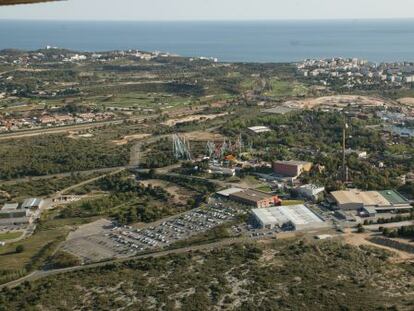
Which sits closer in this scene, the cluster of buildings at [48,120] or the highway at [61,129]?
the highway at [61,129]

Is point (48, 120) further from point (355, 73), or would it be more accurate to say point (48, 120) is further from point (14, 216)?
point (355, 73)

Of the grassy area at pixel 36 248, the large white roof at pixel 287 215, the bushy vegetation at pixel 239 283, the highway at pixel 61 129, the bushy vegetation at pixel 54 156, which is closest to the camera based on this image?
the bushy vegetation at pixel 239 283

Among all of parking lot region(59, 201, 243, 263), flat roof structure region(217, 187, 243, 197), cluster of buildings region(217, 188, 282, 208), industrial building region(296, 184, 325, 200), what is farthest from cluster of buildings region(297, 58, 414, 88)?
parking lot region(59, 201, 243, 263)

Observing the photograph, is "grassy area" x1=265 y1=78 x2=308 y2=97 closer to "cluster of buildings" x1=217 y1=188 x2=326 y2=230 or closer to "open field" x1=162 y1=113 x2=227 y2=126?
"open field" x1=162 y1=113 x2=227 y2=126

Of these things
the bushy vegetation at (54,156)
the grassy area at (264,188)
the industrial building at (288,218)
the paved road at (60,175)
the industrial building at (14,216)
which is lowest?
the paved road at (60,175)

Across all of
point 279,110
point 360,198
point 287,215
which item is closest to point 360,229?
point 287,215

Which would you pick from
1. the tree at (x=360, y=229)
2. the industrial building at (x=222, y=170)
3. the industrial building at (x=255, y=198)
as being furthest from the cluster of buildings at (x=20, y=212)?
the tree at (x=360, y=229)

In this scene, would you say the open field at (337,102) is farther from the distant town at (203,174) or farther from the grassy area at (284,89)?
the grassy area at (284,89)
